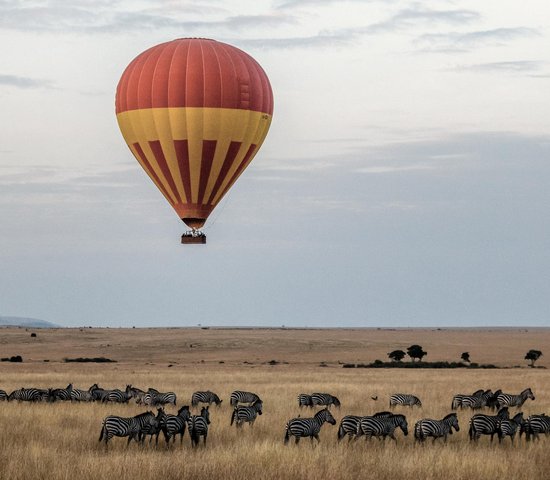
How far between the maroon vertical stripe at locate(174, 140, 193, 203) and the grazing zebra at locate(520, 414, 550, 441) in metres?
18.9

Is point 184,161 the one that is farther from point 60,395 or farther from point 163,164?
point 60,395

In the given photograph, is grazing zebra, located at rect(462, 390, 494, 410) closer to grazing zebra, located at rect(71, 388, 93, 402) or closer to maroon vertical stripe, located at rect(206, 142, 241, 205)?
grazing zebra, located at rect(71, 388, 93, 402)

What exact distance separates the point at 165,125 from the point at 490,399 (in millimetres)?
16514

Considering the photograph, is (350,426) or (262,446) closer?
(262,446)

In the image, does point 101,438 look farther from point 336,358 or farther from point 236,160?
point 336,358

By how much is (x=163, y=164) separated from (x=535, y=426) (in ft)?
65.6

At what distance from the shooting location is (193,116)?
35.7m

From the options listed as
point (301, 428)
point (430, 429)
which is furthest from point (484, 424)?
point (301, 428)

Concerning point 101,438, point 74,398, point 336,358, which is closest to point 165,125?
point 74,398

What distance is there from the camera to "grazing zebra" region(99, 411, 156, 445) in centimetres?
1969

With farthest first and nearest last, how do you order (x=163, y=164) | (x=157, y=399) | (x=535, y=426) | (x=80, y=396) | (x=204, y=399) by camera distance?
(x=163, y=164) < (x=80, y=396) < (x=204, y=399) < (x=157, y=399) < (x=535, y=426)

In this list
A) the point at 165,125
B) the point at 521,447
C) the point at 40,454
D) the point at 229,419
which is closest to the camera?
the point at 40,454

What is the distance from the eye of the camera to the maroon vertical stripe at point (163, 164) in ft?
119

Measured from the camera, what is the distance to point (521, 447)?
2077 cm
